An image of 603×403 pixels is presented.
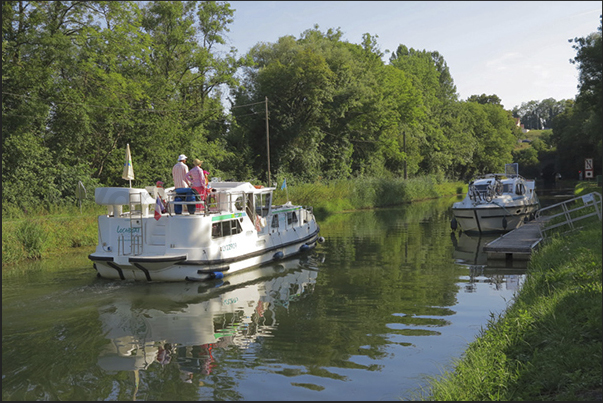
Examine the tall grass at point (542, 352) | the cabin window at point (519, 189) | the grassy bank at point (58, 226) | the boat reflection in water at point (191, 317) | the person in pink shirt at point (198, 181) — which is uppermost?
the person in pink shirt at point (198, 181)

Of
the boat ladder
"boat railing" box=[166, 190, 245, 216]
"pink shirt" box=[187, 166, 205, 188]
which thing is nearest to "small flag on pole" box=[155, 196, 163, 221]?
the boat ladder

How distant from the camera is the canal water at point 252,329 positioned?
8.52 metres

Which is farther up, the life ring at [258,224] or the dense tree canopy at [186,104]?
the dense tree canopy at [186,104]

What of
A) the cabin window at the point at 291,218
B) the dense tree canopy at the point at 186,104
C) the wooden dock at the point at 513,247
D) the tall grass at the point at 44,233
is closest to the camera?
the wooden dock at the point at 513,247

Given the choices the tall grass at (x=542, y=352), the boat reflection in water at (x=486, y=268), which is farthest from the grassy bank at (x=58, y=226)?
the tall grass at (x=542, y=352)

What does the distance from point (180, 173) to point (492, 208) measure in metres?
18.2

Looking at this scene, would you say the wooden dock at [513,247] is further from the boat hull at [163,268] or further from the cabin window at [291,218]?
the boat hull at [163,268]

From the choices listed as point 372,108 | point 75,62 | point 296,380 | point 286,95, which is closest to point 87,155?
point 75,62

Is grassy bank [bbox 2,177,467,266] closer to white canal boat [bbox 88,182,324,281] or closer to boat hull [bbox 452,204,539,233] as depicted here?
white canal boat [bbox 88,182,324,281]

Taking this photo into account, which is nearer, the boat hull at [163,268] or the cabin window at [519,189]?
the boat hull at [163,268]

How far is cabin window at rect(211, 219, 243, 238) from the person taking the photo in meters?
17.8

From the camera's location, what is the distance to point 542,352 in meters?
7.85

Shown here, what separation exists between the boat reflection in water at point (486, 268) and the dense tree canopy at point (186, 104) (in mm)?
11734

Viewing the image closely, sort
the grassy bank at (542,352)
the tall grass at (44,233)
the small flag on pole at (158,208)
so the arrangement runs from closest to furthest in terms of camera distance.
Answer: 1. the grassy bank at (542,352)
2. the small flag on pole at (158,208)
3. the tall grass at (44,233)
